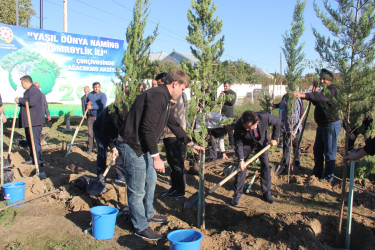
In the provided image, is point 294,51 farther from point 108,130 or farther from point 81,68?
point 81,68

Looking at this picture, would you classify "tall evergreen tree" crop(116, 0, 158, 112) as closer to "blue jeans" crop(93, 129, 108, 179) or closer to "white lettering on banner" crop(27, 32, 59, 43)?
"blue jeans" crop(93, 129, 108, 179)

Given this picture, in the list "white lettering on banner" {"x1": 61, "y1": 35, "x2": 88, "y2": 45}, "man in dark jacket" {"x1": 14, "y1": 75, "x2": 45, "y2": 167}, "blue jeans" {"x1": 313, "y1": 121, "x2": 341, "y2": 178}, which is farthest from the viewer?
"white lettering on banner" {"x1": 61, "y1": 35, "x2": 88, "y2": 45}

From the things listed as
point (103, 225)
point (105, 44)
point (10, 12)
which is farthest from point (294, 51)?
point (10, 12)

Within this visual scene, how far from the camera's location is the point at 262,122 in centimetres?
493

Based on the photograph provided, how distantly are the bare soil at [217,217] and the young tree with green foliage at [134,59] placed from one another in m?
1.59

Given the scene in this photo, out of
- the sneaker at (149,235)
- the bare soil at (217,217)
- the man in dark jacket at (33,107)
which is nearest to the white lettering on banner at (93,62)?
the man in dark jacket at (33,107)

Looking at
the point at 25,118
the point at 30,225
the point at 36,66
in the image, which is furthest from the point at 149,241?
the point at 36,66

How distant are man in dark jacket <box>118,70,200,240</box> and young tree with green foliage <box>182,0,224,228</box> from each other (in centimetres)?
71

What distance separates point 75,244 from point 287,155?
4.65 meters

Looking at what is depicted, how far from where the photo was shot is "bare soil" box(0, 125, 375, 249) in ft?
12.0

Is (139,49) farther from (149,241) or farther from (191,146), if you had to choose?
(149,241)

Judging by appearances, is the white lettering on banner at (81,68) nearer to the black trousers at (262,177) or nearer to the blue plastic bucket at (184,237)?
the black trousers at (262,177)

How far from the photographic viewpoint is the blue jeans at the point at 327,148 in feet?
18.8

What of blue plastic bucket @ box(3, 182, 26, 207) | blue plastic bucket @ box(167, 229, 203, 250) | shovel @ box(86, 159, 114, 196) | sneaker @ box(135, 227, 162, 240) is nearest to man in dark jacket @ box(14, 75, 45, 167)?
blue plastic bucket @ box(3, 182, 26, 207)
